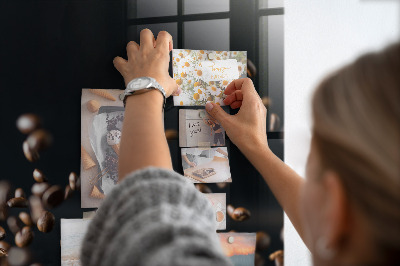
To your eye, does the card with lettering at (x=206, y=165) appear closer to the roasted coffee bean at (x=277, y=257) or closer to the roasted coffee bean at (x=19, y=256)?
the roasted coffee bean at (x=277, y=257)

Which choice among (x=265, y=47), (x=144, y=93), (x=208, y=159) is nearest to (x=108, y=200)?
(x=144, y=93)

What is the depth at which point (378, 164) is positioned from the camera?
338 mm

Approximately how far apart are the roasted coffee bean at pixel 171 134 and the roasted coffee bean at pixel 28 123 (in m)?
0.29

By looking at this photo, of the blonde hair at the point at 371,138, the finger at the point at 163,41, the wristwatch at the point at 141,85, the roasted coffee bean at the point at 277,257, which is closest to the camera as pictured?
the blonde hair at the point at 371,138

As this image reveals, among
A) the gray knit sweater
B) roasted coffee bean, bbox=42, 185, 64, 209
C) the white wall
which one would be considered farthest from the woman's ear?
roasted coffee bean, bbox=42, 185, 64, 209

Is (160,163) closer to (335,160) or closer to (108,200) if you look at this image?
(108,200)

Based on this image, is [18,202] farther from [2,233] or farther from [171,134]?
[171,134]

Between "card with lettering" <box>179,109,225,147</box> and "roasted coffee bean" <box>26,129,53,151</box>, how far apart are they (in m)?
0.30

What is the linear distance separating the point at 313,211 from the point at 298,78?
1.75 ft

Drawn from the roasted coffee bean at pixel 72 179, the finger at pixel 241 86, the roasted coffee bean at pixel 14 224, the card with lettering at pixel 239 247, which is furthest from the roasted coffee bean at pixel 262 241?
the roasted coffee bean at pixel 14 224

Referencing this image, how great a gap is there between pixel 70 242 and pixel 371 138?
690 mm

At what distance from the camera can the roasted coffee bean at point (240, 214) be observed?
86 centimetres

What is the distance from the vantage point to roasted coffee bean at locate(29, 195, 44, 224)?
759 mm

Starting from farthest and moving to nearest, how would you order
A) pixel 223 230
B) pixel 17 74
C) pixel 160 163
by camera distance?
pixel 223 230 < pixel 17 74 < pixel 160 163
